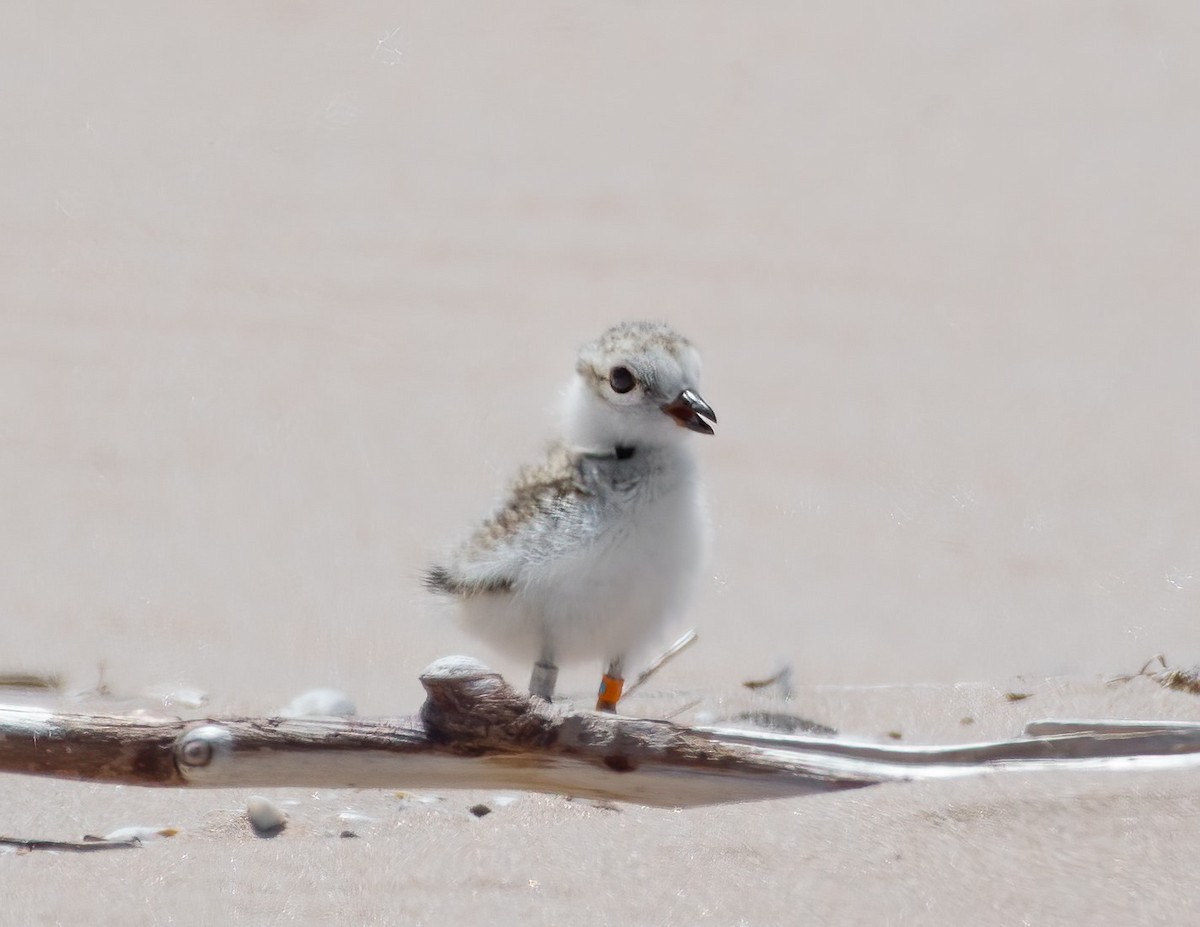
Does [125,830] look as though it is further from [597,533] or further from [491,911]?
[597,533]

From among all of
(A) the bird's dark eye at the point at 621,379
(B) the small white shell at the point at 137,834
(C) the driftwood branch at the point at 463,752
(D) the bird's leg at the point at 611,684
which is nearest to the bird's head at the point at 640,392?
(A) the bird's dark eye at the point at 621,379

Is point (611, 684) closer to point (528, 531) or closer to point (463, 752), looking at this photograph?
point (528, 531)

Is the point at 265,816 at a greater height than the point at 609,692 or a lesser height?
lesser

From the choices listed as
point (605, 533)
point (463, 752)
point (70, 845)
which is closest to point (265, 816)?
point (70, 845)

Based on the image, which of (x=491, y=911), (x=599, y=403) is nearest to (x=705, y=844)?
(x=491, y=911)

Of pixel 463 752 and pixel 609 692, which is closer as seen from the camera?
pixel 463 752

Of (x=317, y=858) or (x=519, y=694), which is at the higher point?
(x=519, y=694)

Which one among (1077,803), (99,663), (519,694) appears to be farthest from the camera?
(99,663)
